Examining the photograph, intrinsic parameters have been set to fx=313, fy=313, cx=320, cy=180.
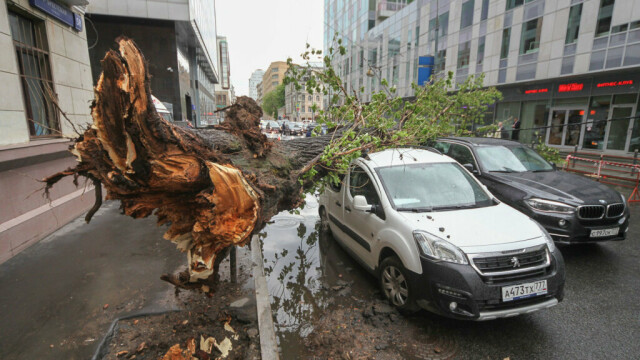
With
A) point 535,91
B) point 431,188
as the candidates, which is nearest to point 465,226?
point 431,188

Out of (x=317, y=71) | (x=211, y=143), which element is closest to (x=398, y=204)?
(x=211, y=143)

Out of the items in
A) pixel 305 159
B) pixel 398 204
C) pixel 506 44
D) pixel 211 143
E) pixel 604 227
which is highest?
pixel 506 44

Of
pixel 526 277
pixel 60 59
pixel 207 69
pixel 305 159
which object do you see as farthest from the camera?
pixel 207 69

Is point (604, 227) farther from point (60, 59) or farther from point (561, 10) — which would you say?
point (561, 10)

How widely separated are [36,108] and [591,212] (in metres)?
9.73

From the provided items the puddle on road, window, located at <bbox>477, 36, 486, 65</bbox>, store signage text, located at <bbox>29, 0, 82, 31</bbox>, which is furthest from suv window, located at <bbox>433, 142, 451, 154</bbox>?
window, located at <bbox>477, 36, 486, 65</bbox>

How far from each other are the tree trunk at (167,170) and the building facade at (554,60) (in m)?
9.44

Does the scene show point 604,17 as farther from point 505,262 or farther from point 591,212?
point 505,262

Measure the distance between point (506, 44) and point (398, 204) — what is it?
23.5 metres

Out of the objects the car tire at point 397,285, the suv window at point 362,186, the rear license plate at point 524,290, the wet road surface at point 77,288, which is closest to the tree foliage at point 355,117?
the suv window at point 362,186

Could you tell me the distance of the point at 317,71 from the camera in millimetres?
5652

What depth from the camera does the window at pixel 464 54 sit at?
24750 millimetres

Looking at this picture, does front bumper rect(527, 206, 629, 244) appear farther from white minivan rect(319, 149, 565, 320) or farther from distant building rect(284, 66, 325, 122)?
distant building rect(284, 66, 325, 122)

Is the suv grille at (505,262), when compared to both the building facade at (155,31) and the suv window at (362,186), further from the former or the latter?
the building facade at (155,31)
